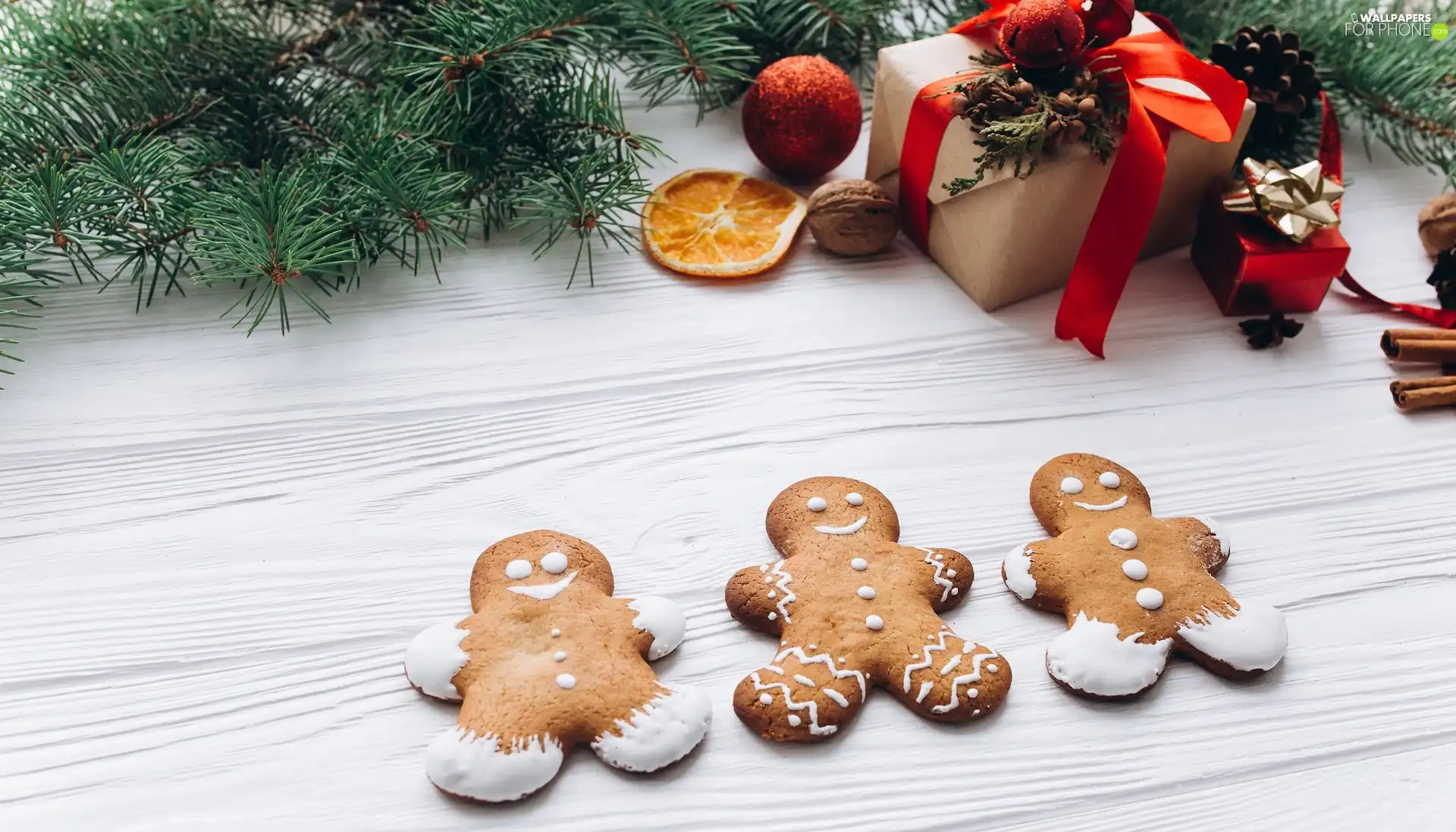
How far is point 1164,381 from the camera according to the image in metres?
1.15

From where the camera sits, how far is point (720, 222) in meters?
1.29

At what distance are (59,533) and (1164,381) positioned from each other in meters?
1.04

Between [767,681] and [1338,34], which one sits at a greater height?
[1338,34]

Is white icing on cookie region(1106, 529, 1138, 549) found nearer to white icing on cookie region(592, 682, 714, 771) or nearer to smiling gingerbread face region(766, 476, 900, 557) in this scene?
smiling gingerbread face region(766, 476, 900, 557)

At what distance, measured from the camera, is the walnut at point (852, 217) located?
1.24 m

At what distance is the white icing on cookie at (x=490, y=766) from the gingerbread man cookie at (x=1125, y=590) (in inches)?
15.6

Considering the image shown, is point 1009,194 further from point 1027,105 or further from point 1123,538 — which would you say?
point 1123,538

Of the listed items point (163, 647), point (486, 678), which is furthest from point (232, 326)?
point (486, 678)

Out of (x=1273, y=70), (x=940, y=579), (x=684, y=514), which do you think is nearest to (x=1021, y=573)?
(x=940, y=579)

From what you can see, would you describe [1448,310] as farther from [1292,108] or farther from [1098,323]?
[1098,323]

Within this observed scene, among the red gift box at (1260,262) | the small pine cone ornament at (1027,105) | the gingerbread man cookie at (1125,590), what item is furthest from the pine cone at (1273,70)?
the gingerbread man cookie at (1125,590)

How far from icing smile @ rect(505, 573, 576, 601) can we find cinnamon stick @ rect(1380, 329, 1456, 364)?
86cm

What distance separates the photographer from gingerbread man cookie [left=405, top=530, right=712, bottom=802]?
82 cm

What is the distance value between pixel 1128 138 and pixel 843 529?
0.48 metres
